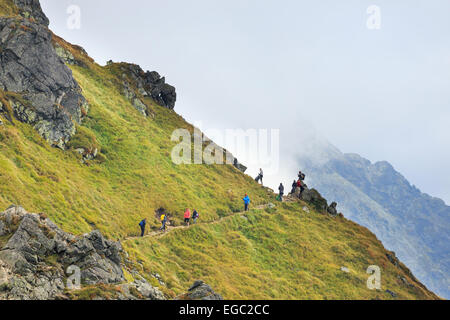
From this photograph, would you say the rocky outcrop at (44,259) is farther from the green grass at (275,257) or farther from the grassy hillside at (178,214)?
the green grass at (275,257)

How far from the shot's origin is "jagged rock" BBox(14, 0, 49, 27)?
66306 millimetres

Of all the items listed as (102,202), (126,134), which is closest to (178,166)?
(126,134)

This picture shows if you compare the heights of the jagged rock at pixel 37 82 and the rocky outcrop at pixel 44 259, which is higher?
the jagged rock at pixel 37 82

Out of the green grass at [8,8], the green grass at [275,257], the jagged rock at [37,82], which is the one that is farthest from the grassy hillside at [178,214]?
the green grass at [8,8]

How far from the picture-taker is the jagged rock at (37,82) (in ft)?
158

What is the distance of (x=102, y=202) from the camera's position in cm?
4472

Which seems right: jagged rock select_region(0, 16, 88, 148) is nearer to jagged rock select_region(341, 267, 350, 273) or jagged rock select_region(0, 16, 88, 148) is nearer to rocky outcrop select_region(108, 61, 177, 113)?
rocky outcrop select_region(108, 61, 177, 113)

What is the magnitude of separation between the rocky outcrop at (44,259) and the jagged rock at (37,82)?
82.8 ft

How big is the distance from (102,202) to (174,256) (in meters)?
9.82

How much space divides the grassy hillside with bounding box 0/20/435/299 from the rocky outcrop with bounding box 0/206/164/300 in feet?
23.5

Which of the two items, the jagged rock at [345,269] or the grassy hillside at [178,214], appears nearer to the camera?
the grassy hillside at [178,214]

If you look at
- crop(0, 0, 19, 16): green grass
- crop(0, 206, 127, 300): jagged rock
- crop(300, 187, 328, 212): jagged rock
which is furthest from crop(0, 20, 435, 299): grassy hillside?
crop(0, 0, 19, 16): green grass

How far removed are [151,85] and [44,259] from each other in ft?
214
